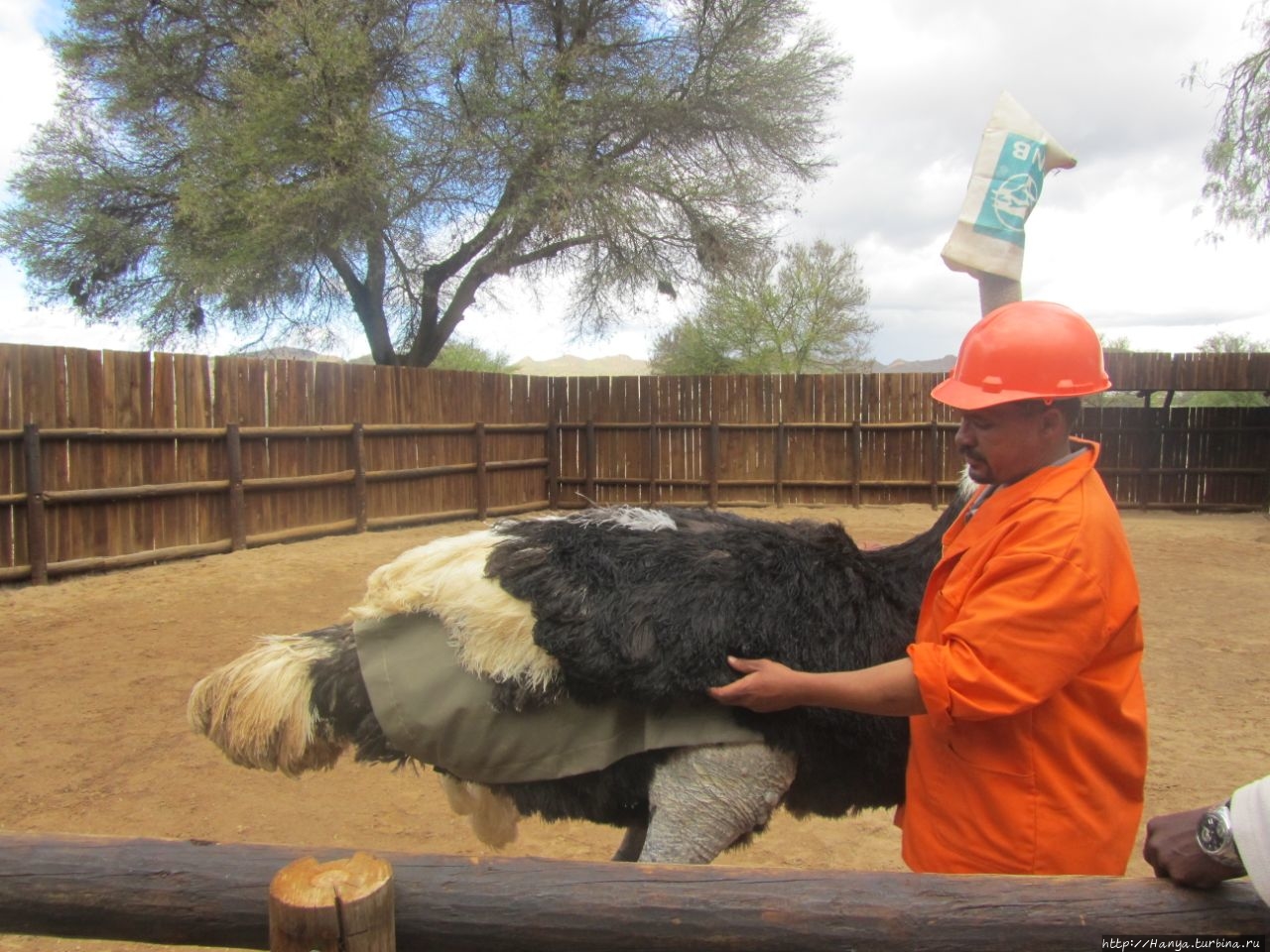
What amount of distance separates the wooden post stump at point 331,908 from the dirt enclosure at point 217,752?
0.13 metres

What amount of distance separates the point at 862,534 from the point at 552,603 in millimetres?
10653

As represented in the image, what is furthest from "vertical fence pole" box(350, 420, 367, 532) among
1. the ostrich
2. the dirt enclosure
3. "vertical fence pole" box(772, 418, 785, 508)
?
the ostrich

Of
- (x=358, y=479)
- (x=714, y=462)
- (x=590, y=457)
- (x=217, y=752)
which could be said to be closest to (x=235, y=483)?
(x=358, y=479)

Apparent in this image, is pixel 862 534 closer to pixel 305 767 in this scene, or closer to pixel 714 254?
pixel 714 254

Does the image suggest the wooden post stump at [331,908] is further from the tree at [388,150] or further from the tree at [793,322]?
the tree at [793,322]

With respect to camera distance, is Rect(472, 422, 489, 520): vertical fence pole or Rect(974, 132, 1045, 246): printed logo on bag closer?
Rect(974, 132, 1045, 246): printed logo on bag

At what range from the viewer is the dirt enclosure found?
3.80m

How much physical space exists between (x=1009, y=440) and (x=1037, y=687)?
1.47 ft

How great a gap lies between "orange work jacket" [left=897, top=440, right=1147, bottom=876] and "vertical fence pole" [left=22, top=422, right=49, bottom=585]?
8.73m

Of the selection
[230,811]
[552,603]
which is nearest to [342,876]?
[552,603]

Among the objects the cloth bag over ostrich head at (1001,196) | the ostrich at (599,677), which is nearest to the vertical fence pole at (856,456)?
the cloth bag over ostrich head at (1001,196)

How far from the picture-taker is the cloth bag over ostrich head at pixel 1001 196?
2.56 m

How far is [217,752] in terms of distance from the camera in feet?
15.2

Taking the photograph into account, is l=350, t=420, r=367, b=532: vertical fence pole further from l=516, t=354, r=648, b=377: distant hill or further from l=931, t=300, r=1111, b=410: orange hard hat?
l=516, t=354, r=648, b=377: distant hill
